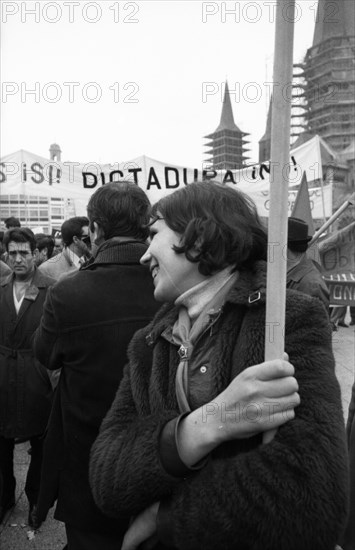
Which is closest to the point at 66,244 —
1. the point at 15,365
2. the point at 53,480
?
the point at 15,365

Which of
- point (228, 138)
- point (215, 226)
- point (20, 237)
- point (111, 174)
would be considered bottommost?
point (20, 237)

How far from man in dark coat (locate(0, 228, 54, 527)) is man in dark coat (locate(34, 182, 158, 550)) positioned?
893 millimetres

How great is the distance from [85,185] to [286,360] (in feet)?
A: 18.6

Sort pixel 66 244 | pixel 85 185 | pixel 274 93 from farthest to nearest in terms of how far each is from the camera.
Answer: pixel 85 185, pixel 66 244, pixel 274 93

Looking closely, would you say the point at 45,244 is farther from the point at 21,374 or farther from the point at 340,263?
the point at 21,374

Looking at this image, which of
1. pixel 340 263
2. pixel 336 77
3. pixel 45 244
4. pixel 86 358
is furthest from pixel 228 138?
pixel 336 77

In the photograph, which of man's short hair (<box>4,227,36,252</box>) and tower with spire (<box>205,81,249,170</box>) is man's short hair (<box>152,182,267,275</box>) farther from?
tower with spire (<box>205,81,249,170</box>)

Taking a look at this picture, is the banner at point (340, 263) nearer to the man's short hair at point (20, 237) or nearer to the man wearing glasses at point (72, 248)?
the man wearing glasses at point (72, 248)

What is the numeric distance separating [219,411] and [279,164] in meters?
0.50

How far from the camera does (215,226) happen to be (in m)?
1.29

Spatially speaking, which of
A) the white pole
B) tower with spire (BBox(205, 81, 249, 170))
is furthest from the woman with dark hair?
tower with spire (BBox(205, 81, 249, 170))

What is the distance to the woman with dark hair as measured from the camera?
103 cm

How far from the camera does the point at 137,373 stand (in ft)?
4.54

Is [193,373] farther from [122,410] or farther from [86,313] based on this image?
[86,313]
